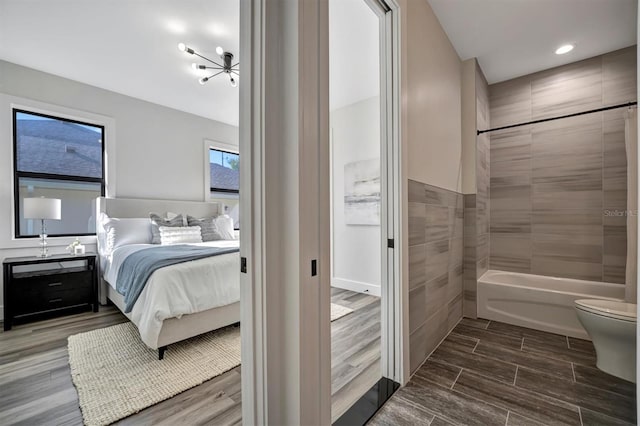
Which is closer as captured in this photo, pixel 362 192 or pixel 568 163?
pixel 568 163

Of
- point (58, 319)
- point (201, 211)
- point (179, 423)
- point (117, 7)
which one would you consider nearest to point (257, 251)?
point (179, 423)

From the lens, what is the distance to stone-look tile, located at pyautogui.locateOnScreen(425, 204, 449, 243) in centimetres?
211

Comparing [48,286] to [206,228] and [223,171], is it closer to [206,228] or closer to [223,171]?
[206,228]

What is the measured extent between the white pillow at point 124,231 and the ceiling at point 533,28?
3.84 m

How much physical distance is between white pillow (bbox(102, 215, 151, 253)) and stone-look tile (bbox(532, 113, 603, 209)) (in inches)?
183

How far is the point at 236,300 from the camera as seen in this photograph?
249 centimetres

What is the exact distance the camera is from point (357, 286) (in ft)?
12.8

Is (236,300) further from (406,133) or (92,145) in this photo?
(92,145)

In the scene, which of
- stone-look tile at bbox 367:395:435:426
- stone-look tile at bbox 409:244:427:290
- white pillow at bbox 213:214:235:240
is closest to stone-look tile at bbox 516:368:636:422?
stone-look tile at bbox 367:395:435:426

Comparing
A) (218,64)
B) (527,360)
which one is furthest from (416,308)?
(218,64)

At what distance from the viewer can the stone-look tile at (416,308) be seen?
1.86m

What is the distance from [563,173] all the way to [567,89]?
0.89 meters

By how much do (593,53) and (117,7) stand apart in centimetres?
435

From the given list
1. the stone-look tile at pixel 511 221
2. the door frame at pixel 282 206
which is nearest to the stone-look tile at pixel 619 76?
the stone-look tile at pixel 511 221
